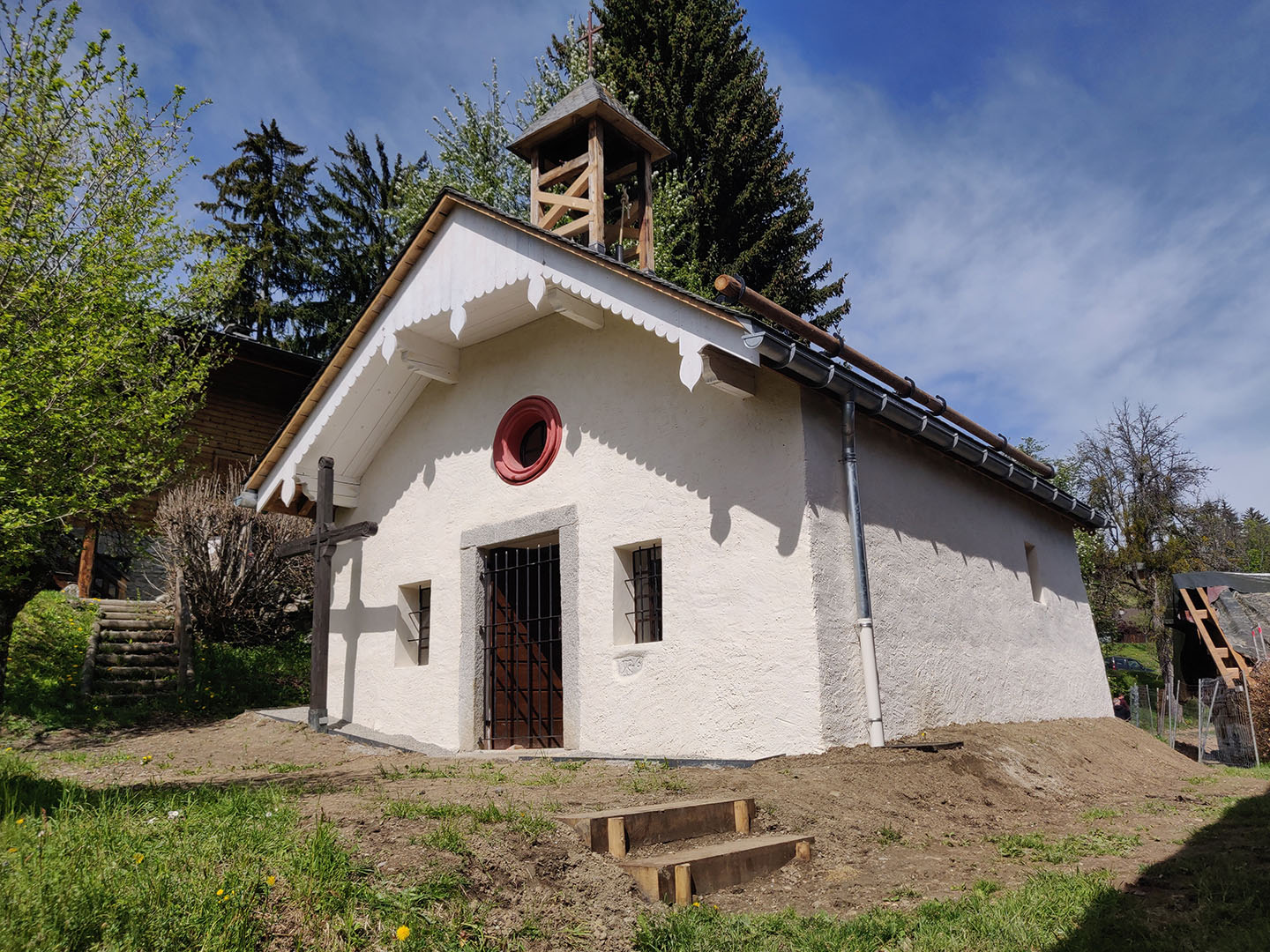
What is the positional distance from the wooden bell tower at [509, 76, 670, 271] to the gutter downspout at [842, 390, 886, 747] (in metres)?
3.27

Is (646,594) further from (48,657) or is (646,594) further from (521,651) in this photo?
(48,657)

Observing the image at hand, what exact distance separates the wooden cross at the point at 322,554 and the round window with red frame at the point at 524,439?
5.35 ft

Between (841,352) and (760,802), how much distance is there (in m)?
4.03

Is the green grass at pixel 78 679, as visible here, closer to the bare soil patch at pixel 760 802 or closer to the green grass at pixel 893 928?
the bare soil patch at pixel 760 802

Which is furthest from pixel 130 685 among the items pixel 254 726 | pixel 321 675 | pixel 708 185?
pixel 708 185

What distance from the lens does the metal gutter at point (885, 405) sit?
6.68 metres

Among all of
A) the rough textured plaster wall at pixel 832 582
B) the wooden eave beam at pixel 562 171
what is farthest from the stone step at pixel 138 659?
the rough textured plaster wall at pixel 832 582

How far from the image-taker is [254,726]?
10.2 metres

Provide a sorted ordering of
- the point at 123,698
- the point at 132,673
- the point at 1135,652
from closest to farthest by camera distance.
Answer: the point at 123,698
the point at 132,673
the point at 1135,652

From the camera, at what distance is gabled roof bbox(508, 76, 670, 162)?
968 cm

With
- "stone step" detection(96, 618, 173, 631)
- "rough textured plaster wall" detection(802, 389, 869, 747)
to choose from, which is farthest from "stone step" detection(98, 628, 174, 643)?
"rough textured plaster wall" detection(802, 389, 869, 747)

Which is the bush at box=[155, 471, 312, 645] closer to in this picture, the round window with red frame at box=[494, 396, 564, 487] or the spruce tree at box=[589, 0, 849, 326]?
the round window with red frame at box=[494, 396, 564, 487]

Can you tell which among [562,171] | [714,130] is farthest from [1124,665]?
[562,171]

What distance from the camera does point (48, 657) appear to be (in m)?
11.9
